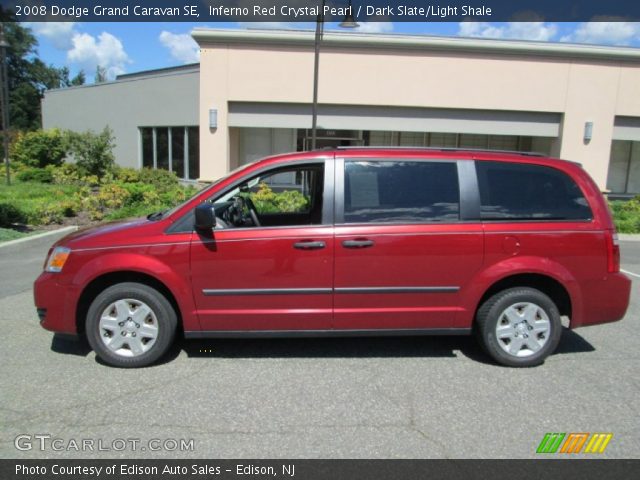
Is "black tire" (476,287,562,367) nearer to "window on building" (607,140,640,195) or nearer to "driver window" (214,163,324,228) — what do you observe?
"driver window" (214,163,324,228)

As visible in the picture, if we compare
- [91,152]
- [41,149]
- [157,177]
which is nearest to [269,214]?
[157,177]

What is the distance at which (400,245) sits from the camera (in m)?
4.15

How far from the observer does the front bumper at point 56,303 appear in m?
4.14

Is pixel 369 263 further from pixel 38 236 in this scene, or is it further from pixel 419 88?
pixel 419 88

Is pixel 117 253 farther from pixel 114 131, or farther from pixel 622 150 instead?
pixel 114 131

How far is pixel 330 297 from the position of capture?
4.20 m

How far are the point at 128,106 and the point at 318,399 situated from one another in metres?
23.0

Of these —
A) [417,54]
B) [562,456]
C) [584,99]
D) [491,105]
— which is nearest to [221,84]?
[417,54]

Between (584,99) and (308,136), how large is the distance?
29.0 ft

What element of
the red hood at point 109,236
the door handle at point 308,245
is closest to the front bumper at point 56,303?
the red hood at point 109,236

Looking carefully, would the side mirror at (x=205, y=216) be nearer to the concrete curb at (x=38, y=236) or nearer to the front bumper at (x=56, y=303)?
the front bumper at (x=56, y=303)

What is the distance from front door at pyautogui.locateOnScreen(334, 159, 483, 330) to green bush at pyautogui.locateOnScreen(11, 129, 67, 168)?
71.0 feet

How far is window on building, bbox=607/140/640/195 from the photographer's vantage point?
1856cm

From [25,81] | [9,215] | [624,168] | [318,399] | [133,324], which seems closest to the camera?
[318,399]
